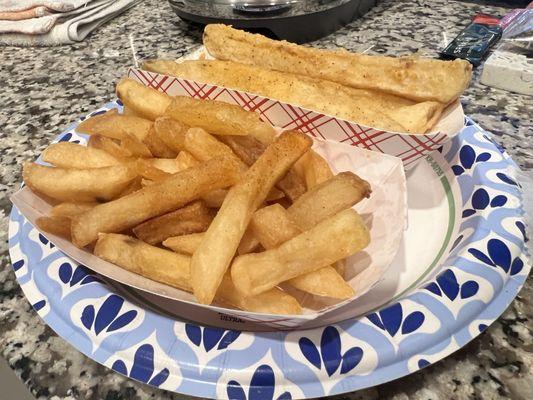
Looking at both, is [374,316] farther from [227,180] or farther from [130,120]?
[130,120]

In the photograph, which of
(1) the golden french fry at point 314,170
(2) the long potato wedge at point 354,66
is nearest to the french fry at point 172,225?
(1) the golden french fry at point 314,170

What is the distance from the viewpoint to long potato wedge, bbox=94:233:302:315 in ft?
2.13

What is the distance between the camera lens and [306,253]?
24.8 inches

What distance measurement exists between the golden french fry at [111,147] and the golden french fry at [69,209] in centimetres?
12

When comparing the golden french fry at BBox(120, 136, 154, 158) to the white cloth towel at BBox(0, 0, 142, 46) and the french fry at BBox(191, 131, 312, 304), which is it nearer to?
the french fry at BBox(191, 131, 312, 304)

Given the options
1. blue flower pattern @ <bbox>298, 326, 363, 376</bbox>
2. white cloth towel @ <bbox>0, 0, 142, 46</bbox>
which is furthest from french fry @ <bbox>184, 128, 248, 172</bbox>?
white cloth towel @ <bbox>0, 0, 142, 46</bbox>

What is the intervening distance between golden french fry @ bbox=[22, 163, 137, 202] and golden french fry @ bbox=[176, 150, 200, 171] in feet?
0.29

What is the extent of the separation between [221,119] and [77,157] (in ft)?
0.92

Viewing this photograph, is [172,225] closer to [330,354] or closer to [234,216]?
[234,216]

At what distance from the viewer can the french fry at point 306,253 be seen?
0.63 metres

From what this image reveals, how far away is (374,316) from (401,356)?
A: 73 mm

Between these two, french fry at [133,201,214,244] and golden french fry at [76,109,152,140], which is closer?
french fry at [133,201,214,244]

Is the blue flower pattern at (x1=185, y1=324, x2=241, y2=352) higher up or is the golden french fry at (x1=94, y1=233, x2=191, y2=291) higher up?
the golden french fry at (x1=94, y1=233, x2=191, y2=291)

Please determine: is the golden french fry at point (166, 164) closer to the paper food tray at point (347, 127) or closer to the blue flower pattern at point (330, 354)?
the paper food tray at point (347, 127)
